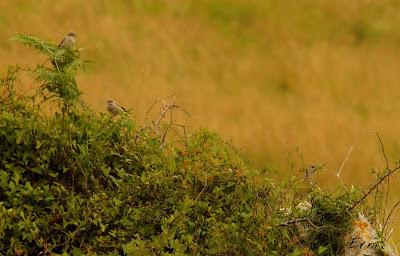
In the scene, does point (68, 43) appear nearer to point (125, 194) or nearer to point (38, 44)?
point (38, 44)

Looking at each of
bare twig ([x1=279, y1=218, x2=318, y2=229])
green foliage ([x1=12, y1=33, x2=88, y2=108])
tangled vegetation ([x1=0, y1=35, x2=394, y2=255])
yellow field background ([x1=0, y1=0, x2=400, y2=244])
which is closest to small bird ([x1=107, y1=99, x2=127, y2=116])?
tangled vegetation ([x1=0, y1=35, x2=394, y2=255])

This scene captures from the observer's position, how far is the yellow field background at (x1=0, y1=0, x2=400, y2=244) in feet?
28.7

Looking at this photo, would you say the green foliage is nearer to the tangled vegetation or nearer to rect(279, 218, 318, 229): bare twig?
the tangled vegetation

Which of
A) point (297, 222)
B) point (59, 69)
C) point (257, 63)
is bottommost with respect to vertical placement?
point (297, 222)

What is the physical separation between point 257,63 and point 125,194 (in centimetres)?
655

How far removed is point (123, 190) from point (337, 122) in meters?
5.62

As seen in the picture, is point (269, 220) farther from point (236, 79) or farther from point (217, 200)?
point (236, 79)

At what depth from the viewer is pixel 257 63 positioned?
10258 millimetres

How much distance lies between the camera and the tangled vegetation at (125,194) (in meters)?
3.64

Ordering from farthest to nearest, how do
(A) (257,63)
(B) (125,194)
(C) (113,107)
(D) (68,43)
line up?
(A) (257,63)
(C) (113,107)
(D) (68,43)
(B) (125,194)

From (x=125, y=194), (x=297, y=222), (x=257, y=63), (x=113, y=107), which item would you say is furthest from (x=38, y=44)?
(x=257, y=63)

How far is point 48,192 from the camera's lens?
379 cm

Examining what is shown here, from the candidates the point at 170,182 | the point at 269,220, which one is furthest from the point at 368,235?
the point at 170,182

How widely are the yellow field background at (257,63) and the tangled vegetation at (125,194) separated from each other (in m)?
3.97
